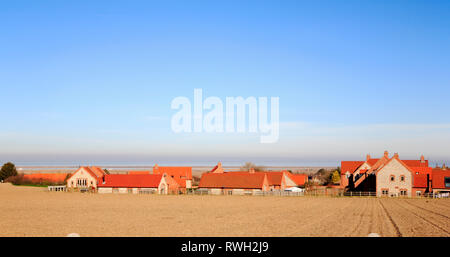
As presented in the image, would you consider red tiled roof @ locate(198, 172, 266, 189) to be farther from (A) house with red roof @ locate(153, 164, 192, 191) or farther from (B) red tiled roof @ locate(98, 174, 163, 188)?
(A) house with red roof @ locate(153, 164, 192, 191)

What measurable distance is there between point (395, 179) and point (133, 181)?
46728 mm

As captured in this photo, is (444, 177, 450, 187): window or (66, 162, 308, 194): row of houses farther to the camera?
(66, 162, 308, 194): row of houses

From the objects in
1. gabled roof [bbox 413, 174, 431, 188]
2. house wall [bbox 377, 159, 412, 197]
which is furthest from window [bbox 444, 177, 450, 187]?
house wall [bbox 377, 159, 412, 197]

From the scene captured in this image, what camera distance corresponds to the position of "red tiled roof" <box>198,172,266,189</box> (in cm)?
7856

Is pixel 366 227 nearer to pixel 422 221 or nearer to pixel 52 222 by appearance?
pixel 422 221

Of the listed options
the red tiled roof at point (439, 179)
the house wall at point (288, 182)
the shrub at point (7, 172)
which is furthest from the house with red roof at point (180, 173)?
the red tiled roof at point (439, 179)

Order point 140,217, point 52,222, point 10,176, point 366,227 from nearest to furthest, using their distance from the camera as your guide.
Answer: point 366,227 < point 52,222 < point 140,217 < point 10,176

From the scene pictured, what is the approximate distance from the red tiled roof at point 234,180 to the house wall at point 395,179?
67.5 ft

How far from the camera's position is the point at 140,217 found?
34375 millimetres

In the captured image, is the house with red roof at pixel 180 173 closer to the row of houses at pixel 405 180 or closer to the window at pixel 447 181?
the row of houses at pixel 405 180
